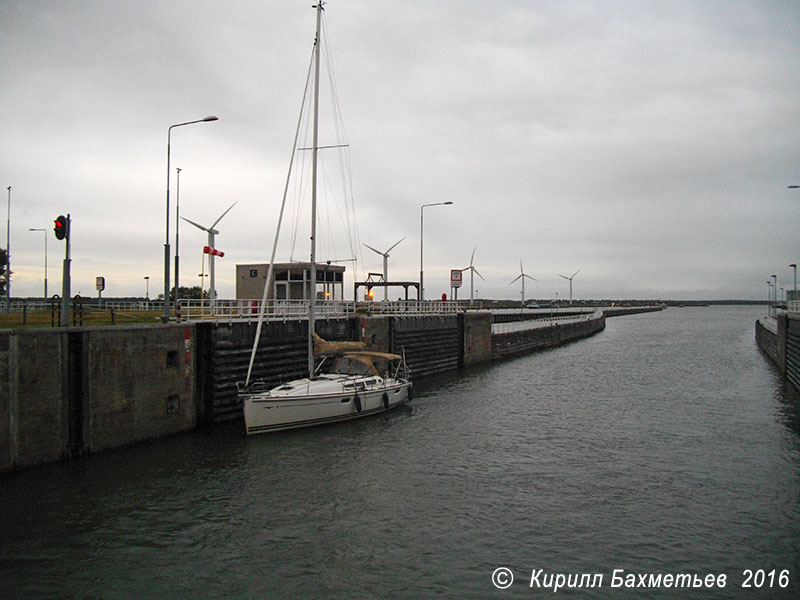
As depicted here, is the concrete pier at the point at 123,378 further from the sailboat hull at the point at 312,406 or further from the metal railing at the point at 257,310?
the sailboat hull at the point at 312,406

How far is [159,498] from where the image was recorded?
18.3m

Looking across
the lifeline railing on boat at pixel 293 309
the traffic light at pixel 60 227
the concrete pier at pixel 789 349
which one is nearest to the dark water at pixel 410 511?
the lifeline railing on boat at pixel 293 309

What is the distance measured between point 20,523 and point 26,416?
4.33m

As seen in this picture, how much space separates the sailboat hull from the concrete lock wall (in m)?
3.39

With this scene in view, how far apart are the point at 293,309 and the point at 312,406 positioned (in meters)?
14.0

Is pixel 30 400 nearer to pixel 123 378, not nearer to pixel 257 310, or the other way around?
pixel 123 378

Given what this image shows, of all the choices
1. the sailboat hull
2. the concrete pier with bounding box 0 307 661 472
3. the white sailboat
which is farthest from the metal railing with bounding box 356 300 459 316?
the sailboat hull

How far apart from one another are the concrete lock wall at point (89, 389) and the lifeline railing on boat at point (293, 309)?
7.56ft

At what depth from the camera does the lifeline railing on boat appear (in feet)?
93.9

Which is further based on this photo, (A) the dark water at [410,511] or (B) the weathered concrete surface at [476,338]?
(B) the weathered concrete surface at [476,338]

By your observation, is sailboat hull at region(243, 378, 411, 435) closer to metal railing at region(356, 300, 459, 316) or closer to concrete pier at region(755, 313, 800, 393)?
metal railing at region(356, 300, 459, 316)

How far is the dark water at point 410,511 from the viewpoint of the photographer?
13.7 m

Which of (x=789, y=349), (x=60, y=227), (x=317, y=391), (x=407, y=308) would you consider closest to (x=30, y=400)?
(x=60, y=227)

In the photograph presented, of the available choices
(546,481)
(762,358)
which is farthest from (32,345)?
(762,358)
